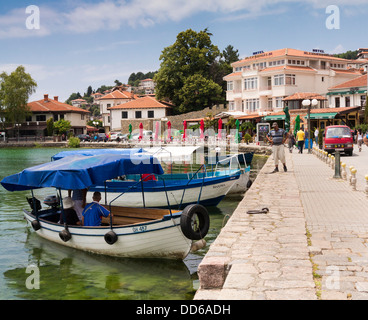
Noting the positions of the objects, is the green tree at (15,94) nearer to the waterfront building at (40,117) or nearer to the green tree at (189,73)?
the waterfront building at (40,117)

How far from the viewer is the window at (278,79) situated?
65.3 meters

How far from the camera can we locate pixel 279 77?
216 ft

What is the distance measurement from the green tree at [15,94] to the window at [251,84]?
40553mm

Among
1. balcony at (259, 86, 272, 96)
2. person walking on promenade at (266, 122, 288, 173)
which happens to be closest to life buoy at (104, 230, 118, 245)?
person walking on promenade at (266, 122, 288, 173)

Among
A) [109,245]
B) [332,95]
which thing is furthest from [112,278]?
[332,95]

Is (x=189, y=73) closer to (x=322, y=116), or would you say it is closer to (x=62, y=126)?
(x=62, y=126)

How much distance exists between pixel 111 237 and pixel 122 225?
15.4 inches

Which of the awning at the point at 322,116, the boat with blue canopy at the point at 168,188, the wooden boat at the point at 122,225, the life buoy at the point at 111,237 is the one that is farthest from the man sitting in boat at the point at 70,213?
the awning at the point at 322,116

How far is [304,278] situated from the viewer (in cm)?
638

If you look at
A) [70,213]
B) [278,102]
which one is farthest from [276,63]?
[70,213]

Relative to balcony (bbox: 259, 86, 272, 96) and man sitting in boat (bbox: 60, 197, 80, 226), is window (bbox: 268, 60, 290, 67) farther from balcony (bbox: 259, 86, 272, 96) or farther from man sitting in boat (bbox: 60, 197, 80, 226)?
man sitting in boat (bbox: 60, 197, 80, 226)
